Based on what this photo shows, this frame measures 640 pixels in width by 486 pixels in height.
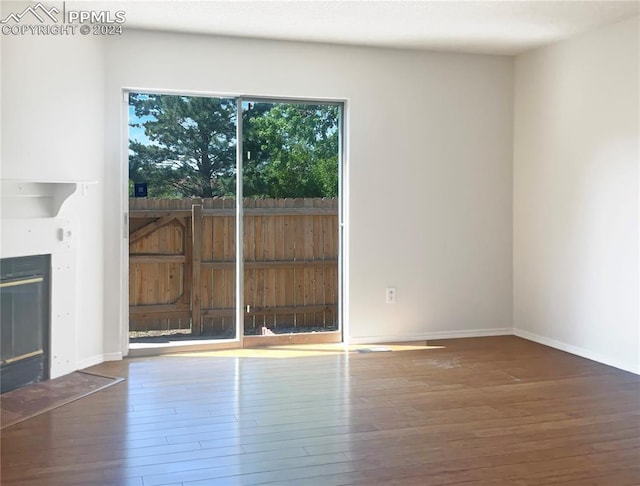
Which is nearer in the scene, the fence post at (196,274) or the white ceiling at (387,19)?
the white ceiling at (387,19)

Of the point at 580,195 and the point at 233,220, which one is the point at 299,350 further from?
the point at 580,195

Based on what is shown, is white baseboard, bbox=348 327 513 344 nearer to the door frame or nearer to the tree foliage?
the door frame

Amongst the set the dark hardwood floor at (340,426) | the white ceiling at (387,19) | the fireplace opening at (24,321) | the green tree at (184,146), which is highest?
the white ceiling at (387,19)

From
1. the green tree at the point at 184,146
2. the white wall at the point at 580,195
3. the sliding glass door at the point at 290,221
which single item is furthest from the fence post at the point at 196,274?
the white wall at the point at 580,195

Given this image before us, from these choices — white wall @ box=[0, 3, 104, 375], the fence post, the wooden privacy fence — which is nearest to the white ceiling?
white wall @ box=[0, 3, 104, 375]

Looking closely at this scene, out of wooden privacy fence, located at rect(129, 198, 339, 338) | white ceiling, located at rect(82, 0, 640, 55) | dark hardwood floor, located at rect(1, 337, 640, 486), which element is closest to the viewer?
dark hardwood floor, located at rect(1, 337, 640, 486)

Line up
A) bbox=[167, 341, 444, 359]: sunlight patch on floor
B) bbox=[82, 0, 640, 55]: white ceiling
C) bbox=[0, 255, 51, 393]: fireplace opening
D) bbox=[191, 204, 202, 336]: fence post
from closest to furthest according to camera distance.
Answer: bbox=[0, 255, 51, 393]: fireplace opening < bbox=[82, 0, 640, 55]: white ceiling < bbox=[167, 341, 444, 359]: sunlight patch on floor < bbox=[191, 204, 202, 336]: fence post

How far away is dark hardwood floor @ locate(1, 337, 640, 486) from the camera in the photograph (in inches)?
101

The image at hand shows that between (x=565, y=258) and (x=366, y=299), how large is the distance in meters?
1.63

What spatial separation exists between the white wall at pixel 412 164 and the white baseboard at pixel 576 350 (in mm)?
237

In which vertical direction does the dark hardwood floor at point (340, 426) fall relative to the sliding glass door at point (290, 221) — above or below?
below

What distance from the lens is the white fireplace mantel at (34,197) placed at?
368 centimetres

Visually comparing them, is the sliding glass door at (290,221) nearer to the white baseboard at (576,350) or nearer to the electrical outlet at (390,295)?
the electrical outlet at (390,295)

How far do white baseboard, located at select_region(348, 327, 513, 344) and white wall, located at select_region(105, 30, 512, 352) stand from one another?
1cm
